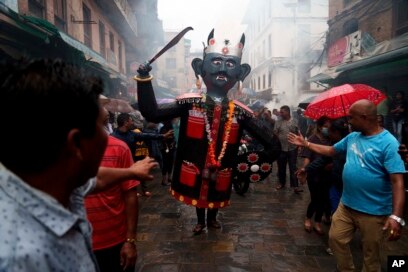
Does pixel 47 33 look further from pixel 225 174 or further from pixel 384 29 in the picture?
pixel 384 29

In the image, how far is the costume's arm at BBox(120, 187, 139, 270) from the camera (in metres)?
2.33

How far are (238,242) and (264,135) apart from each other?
143cm

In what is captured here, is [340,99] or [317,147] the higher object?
[340,99]

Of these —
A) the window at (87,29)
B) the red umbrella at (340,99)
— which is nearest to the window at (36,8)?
the window at (87,29)

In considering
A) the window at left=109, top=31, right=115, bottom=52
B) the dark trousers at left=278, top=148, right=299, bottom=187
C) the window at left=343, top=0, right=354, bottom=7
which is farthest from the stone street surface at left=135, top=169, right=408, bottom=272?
the window at left=109, top=31, right=115, bottom=52

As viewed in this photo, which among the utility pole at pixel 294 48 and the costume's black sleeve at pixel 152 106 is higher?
the utility pole at pixel 294 48

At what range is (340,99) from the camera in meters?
4.68

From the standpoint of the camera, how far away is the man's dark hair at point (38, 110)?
36.1 inches

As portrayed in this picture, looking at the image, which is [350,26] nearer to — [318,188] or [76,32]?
[76,32]

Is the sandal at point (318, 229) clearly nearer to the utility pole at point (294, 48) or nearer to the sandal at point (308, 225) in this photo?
the sandal at point (308, 225)

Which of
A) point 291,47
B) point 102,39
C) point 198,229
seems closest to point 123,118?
point 198,229

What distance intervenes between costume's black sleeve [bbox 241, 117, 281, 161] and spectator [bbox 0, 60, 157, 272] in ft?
11.1

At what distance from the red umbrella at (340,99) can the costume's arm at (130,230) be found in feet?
10.9

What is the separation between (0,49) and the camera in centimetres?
545
